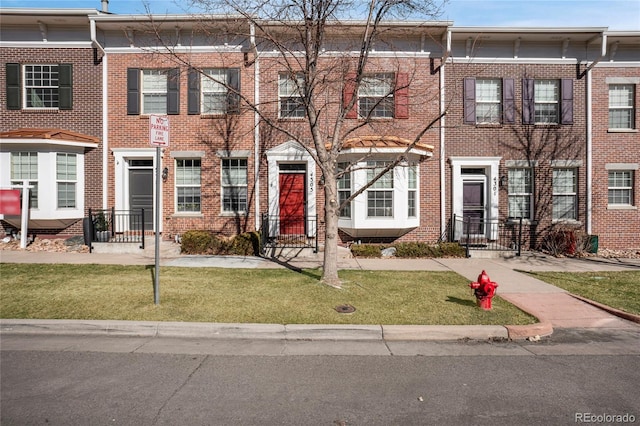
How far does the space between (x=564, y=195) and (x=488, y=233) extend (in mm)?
3084

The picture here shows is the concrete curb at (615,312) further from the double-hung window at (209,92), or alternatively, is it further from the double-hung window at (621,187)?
the double-hung window at (209,92)

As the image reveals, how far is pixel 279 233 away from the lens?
13305 millimetres

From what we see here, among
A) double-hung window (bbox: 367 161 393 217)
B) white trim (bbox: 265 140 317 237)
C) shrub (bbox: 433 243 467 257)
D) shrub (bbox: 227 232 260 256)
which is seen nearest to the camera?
shrub (bbox: 227 232 260 256)

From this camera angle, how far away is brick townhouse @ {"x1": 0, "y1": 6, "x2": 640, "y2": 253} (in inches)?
521

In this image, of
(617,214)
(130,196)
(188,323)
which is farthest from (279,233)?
(617,214)

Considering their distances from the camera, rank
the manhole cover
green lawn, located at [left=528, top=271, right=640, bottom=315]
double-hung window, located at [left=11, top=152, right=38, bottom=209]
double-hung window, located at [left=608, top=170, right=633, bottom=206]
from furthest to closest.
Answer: double-hung window, located at [left=608, top=170, right=633, bottom=206] → double-hung window, located at [left=11, top=152, right=38, bottom=209] → green lawn, located at [left=528, top=271, right=640, bottom=315] → the manhole cover

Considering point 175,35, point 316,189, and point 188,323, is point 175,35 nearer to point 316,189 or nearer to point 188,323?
point 316,189

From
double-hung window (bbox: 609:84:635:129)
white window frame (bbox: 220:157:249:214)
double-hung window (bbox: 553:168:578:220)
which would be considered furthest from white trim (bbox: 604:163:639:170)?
white window frame (bbox: 220:157:249:214)

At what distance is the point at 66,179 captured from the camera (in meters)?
12.9

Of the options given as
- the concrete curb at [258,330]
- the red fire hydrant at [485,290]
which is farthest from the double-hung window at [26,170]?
the red fire hydrant at [485,290]

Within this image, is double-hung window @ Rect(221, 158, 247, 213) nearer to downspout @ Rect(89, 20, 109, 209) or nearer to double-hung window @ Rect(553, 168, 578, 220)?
downspout @ Rect(89, 20, 109, 209)

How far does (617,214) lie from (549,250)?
293 cm

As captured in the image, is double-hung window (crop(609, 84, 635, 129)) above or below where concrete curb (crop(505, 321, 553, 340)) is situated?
above

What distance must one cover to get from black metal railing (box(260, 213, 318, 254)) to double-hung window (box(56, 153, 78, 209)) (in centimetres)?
651
